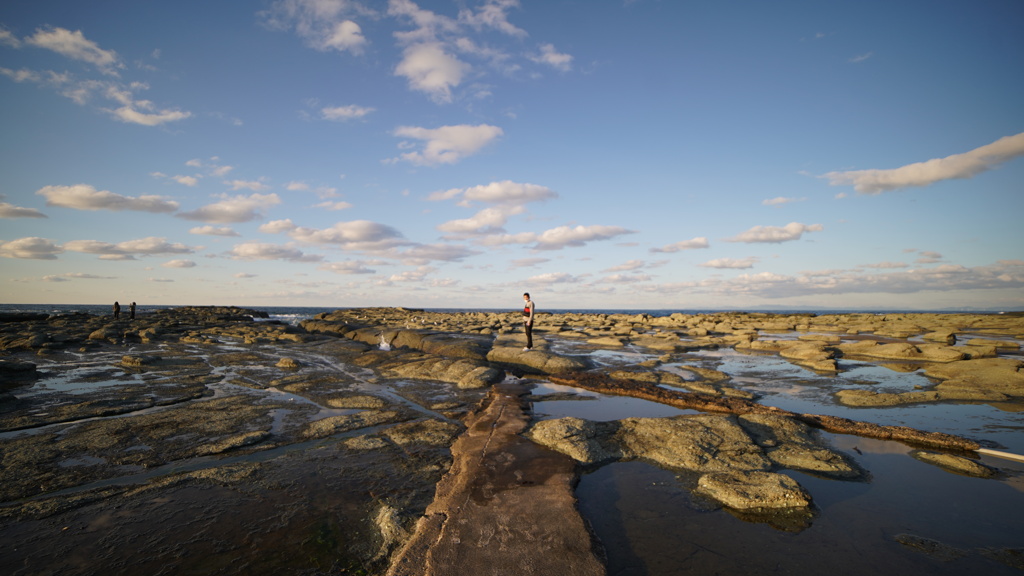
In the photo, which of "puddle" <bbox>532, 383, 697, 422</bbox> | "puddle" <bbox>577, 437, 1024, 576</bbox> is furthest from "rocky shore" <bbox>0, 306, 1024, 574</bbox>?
"puddle" <bbox>532, 383, 697, 422</bbox>

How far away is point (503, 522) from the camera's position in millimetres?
4246

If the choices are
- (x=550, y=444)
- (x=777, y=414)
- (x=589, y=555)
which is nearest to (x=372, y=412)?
(x=550, y=444)

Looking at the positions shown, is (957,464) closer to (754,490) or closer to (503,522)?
(754,490)

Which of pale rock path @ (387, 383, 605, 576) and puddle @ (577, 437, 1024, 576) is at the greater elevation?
pale rock path @ (387, 383, 605, 576)

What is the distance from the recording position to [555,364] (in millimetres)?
13875

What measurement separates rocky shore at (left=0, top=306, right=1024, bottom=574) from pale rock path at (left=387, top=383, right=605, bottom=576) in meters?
0.03

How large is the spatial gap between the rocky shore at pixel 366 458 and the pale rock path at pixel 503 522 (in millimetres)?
26

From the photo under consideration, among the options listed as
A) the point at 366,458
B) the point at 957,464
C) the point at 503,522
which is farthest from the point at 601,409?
the point at 957,464

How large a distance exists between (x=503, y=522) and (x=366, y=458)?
3.12m

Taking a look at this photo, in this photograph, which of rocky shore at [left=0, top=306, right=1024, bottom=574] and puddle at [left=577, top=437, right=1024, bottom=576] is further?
rocky shore at [left=0, top=306, right=1024, bottom=574]

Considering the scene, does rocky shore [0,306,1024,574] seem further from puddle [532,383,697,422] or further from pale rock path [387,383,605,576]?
puddle [532,383,697,422]

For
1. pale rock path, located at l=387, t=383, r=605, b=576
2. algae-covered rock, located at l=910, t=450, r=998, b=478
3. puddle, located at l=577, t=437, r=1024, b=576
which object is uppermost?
pale rock path, located at l=387, t=383, r=605, b=576

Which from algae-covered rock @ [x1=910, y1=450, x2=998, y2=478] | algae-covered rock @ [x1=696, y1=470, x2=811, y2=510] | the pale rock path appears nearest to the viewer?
the pale rock path

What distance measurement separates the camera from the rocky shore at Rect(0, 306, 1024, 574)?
4.05 metres
